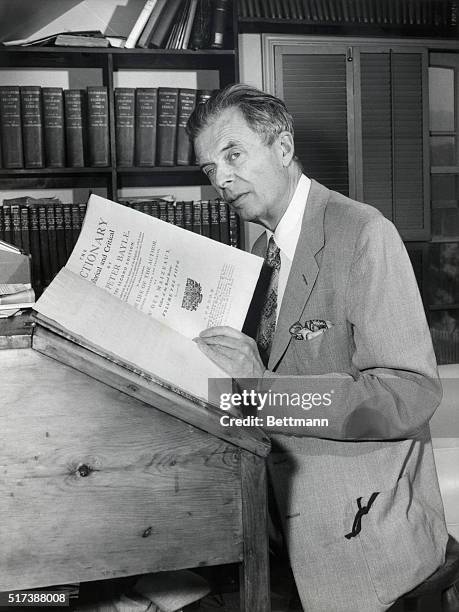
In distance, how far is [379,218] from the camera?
1113 millimetres

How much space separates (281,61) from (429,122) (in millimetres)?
836

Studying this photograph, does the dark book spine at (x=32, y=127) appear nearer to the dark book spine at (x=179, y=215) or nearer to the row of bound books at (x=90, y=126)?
the row of bound books at (x=90, y=126)

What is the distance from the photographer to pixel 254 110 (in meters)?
1.27

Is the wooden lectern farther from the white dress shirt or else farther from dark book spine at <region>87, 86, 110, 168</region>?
dark book spine at <region>87, 86, 110, 168</region>

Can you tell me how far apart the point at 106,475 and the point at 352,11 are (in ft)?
9.92

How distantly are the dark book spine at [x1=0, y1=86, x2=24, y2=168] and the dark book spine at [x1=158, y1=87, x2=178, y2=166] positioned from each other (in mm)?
571

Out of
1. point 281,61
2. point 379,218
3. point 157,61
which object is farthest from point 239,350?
point 281,61

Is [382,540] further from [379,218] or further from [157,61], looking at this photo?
Result: [157,61]

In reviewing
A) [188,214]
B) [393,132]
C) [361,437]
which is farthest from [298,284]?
[393,132]

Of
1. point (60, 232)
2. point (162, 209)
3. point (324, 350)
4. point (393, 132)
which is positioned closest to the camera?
point (324, 350)

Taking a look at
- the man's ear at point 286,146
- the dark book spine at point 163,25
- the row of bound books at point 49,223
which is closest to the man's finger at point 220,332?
the man's ear at point 286,146

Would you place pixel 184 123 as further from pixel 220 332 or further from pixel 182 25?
pixel 220 332

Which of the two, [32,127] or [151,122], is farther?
[151,122]

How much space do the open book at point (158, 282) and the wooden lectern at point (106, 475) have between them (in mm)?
70
